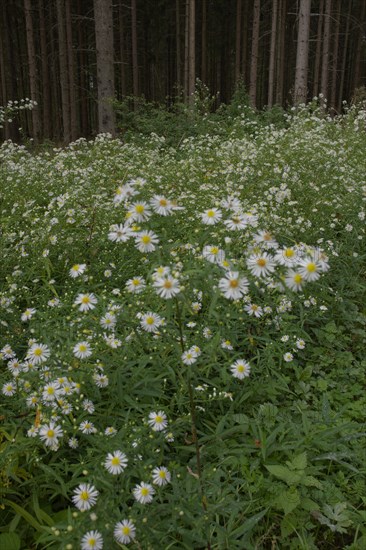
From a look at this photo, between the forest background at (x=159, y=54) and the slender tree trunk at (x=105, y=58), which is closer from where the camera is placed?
the slender tree trunk at (x=105, y=58)

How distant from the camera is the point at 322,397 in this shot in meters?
2.89

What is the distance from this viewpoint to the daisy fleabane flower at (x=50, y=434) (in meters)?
1.96

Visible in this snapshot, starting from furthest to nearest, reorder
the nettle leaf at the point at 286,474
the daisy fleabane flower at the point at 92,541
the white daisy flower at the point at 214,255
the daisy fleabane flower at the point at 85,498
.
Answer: the nettle leaf at the point at 286,474
the white daisy flower at the point at 214,255
the daisy fleabane flower at the point at 85,498
the daisy fleabane flower at the point at 92,541

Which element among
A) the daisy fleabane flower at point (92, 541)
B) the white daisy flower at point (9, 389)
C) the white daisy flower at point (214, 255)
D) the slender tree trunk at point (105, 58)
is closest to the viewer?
the daisy fleabane flower at point (92, 541)

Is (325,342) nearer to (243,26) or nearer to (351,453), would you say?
(351,453)

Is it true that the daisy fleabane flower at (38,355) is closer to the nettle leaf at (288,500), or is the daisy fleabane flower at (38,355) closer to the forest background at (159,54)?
the nettle leaf at (288,500)

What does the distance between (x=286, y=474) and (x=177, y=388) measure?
72 cm

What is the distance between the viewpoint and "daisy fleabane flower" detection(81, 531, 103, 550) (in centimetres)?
149

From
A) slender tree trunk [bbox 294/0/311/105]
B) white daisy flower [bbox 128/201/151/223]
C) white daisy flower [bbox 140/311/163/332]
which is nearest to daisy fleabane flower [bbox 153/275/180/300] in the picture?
white daisy flower [bbox 128/201/151/223]

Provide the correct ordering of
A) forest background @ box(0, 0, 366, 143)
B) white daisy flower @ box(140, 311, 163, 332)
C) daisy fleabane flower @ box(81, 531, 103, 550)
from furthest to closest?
forest background @ box(0, 0, 366, 143), white daisy flower @ box(140, 311, 163, 332), daisy fleabane flower @ box(81, 531, 103, 550)

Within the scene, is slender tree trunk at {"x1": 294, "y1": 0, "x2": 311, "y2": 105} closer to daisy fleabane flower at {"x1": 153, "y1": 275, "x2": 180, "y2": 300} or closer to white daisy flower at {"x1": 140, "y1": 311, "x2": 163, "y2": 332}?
white daisy flower at {"x1": 140, "y1": 311, "x2": 163, "y2": 332}

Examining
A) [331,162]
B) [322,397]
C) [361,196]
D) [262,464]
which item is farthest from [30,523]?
[331,162]

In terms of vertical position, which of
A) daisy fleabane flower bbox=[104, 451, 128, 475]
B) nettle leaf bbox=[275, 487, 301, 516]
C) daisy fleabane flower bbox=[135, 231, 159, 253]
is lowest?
nettle leaf bbox=[275, 487, 301, 516]

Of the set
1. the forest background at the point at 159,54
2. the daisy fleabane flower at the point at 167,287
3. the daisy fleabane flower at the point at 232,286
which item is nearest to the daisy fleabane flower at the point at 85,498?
the daisy fleabane flower at the point at 167,287
